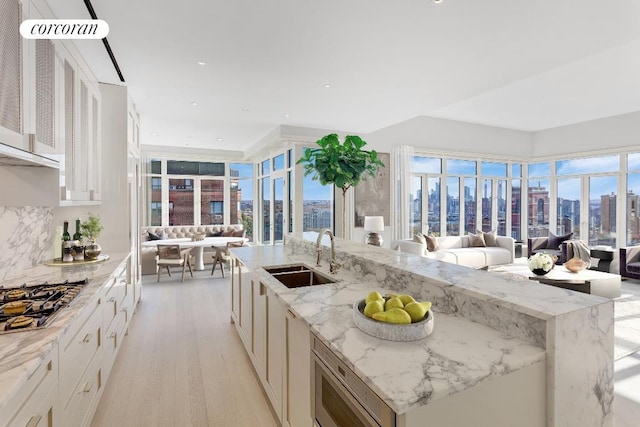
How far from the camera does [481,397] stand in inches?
41.3

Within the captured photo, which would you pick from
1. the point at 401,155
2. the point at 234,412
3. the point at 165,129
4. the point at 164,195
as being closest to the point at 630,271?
the point at 401,155

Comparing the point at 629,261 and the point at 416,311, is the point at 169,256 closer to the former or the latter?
the point at 416,311

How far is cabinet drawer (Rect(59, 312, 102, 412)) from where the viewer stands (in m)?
1.47

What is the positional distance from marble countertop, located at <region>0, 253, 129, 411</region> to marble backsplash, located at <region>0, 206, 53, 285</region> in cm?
11

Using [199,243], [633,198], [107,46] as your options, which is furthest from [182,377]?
[633,198]

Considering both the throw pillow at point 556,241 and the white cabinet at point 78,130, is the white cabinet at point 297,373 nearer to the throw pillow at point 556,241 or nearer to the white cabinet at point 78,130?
the white cabinet at point 78,130

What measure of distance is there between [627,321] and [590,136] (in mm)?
5544

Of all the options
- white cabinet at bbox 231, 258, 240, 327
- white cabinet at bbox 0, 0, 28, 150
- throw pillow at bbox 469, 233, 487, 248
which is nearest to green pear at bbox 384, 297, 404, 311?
white cabinet at bbox 0, 0, 28, 150

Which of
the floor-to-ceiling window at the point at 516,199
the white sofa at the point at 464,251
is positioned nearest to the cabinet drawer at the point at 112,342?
the white sofa at the point at 464,251

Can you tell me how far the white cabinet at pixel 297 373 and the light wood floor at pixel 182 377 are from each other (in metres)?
0.47

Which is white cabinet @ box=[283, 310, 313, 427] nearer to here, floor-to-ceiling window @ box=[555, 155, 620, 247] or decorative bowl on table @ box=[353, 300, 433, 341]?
decorative bowl on table @ box=[353, 300, 433, 341]

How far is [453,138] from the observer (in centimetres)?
784

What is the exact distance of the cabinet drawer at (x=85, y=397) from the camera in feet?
5.16

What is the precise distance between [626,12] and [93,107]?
15.0 feet
